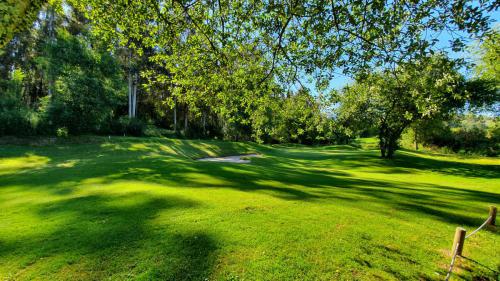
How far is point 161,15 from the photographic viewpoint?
6129mm

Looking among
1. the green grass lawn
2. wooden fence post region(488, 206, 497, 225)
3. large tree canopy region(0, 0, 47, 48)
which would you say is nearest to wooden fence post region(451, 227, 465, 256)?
the green grass lawn

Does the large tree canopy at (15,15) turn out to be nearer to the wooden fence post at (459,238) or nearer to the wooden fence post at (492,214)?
the wooden fence post at (459,238)

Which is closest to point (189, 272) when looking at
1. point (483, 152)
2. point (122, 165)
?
point (122, 165)

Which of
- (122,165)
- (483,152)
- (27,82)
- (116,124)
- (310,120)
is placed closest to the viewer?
(310,120)

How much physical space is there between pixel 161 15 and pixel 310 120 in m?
5.25

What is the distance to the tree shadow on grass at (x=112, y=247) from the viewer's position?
3500mm

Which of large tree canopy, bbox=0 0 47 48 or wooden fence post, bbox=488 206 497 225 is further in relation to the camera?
wooden fence post, bbox=488 206 497 225

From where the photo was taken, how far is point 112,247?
13.2 feet

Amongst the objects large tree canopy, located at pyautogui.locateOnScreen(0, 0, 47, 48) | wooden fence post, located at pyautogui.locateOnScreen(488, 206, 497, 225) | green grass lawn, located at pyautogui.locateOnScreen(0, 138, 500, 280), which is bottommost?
green grass lawn, located at pyautogui.locateOnScreen(0, 138, 500, 280)

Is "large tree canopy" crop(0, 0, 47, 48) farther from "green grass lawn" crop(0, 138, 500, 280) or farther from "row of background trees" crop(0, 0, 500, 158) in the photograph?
"green grass lawn" crop(0, 138, 500, 280)

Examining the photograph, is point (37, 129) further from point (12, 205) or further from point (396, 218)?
point (396, 218)

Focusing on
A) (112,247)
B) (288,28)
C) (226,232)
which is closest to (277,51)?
(288,28)

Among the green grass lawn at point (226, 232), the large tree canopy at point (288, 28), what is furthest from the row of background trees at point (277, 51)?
the green grass lawn at point (226, 232)

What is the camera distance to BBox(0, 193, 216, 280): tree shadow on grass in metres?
3.50
